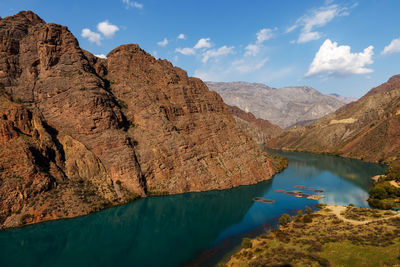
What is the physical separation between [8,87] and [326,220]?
113733mm

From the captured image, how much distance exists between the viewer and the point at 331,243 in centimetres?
4681

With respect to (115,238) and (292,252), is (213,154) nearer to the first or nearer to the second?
(115,238)

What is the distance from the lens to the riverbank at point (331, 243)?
39969 millimetres

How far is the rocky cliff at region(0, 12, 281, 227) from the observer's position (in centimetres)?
7206

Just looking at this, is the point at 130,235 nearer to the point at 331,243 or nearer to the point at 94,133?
the point at 331,243

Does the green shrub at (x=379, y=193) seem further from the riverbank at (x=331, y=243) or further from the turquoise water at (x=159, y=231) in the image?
the riverbank at (x=331, y=243)

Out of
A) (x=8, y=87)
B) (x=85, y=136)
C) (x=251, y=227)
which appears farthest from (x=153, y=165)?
(x=8, y=87)

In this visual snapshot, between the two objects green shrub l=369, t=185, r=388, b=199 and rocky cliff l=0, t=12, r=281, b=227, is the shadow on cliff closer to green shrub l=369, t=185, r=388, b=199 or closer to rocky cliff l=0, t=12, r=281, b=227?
rocky cliff l=0, t=12, r=281, b=227

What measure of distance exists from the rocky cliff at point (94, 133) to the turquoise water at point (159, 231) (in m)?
6.25

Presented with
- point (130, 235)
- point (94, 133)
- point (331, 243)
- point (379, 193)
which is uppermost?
point (94, 133)

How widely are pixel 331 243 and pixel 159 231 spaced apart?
3961cm

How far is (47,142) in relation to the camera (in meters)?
81.8

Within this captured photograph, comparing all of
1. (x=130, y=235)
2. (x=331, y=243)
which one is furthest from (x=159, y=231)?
(x=331, y=243)

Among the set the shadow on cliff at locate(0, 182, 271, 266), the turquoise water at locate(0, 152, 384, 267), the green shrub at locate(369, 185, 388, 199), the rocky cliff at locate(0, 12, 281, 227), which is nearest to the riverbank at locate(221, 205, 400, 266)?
the turquoise water at locate(0, 152, 384, 267)
